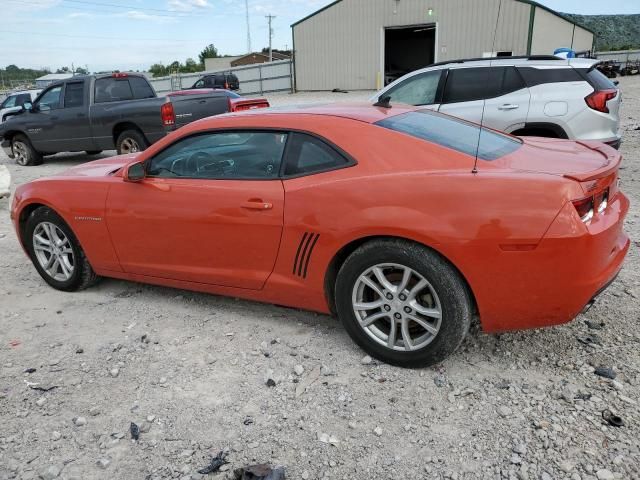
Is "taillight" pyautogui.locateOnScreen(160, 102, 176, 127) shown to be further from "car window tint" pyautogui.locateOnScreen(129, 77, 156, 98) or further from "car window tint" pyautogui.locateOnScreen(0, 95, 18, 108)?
"car window tint" pyautogui.locateOnScreen(0, 95, 18, 108)

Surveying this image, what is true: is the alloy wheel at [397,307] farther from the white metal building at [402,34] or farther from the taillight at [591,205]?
the white metal building at [402,34]

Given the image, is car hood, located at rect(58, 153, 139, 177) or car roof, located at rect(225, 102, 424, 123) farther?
car hood, located at rect(58, 153, 139, 177)

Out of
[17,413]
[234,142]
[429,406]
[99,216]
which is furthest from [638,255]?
[17,413]

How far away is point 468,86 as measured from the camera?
7086 mm

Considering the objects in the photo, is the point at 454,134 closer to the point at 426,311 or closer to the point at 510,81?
the point at 426,311

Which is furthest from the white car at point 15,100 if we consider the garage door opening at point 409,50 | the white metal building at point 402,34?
the garage door opening at point 409,50

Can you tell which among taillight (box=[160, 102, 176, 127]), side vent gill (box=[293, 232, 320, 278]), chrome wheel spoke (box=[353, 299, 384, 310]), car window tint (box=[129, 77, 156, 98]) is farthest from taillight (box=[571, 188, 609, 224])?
car window tint (box=[129, 77, 156, 98])

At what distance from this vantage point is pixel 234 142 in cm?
364

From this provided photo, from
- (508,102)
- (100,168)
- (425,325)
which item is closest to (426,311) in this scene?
(425,325)

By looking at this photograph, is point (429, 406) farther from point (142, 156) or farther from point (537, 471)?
point (142, 156)

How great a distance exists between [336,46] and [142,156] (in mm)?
30496

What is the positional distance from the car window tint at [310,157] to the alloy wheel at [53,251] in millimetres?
2170

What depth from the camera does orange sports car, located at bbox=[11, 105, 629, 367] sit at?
2.63m

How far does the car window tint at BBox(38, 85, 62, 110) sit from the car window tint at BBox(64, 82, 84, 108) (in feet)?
0.82
